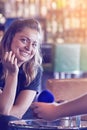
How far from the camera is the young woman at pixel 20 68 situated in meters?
1.99

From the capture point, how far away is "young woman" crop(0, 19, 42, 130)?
199cm

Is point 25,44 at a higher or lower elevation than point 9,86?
higher

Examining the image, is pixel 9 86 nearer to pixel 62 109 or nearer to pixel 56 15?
pixel 62 109

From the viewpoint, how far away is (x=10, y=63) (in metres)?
1.98

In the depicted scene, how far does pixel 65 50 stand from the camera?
5109mm

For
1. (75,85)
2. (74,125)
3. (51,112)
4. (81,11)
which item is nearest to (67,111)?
(51,112)

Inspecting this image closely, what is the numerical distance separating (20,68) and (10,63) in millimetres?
227

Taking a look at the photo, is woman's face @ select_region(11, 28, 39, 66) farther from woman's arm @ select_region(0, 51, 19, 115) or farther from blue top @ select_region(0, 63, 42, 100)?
woman's arm @ select_region(0, 51, 19, 115)

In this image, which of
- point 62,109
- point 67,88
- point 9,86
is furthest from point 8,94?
point 62,109

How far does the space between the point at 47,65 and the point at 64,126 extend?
12.8ft

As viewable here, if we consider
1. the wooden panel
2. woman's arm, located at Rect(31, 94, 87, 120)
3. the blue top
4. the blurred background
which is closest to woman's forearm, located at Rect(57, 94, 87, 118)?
woman's arm, located at Rect(31, 94, 87, 120)

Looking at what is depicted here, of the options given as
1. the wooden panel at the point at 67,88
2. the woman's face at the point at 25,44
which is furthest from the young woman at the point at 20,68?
the wooden panel at the point at 67,88

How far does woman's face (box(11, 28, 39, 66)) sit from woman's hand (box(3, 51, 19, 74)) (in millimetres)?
152

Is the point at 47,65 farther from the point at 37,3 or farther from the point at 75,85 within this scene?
the point at 75,85
